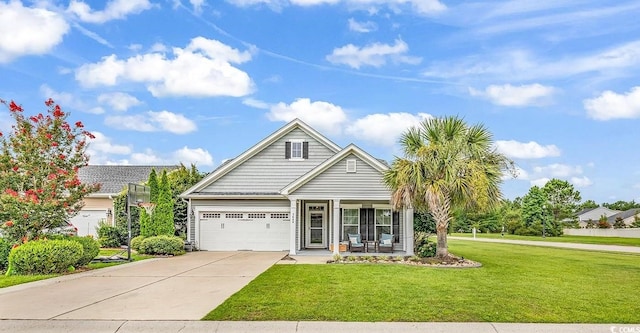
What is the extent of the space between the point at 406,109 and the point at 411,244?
6280 mm

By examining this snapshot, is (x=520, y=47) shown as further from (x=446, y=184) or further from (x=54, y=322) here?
(x=54, y=322)

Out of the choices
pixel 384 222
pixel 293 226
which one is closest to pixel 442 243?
pixel 384 222

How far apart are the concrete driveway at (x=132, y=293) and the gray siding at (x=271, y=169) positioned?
798 centimetres

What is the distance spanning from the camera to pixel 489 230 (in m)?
67.8

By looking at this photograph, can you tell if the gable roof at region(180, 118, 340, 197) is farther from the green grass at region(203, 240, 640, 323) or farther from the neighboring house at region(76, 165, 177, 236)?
the green grass at region(203, 240, 640, 323)

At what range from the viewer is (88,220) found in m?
31.3

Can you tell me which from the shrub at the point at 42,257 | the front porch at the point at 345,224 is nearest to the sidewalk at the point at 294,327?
the shrub at the point at 42,257

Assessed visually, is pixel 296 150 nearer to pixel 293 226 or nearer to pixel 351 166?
pixel 351 166

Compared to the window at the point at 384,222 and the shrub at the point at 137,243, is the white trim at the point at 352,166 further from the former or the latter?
the shrub at the point at 137,243

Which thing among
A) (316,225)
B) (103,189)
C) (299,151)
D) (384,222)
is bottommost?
(316,225)

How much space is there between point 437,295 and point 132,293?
6.80m

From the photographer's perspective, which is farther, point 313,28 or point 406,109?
point 406,109

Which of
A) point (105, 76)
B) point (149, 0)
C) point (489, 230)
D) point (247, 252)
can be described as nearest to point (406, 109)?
point (247, 252)

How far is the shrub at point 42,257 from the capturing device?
1511 centimetres
